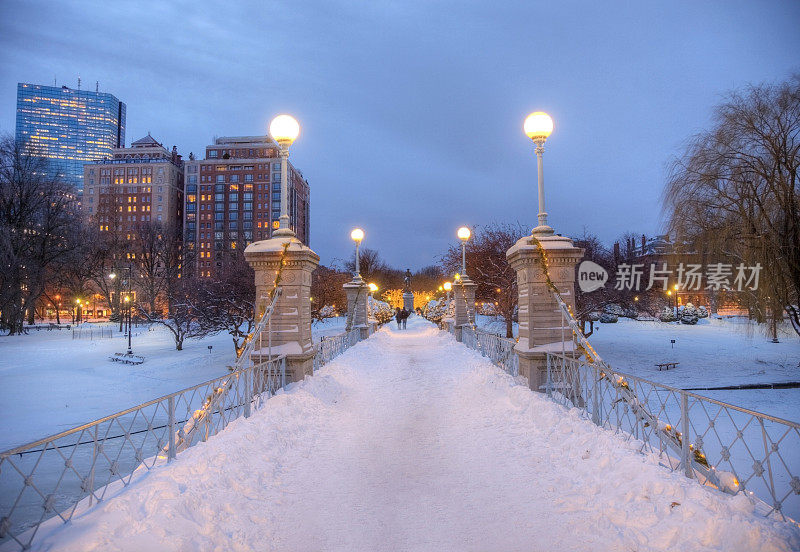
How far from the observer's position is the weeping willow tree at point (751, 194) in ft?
47.4

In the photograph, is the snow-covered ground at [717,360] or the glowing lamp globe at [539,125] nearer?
the glowing lamp globe at [539,125]

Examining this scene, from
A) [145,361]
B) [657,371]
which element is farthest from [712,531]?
[145,361]

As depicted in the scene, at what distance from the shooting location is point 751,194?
49.1ft

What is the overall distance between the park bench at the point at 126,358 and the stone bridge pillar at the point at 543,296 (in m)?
26.0

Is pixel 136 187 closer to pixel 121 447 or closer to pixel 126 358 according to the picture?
pixel 126 358

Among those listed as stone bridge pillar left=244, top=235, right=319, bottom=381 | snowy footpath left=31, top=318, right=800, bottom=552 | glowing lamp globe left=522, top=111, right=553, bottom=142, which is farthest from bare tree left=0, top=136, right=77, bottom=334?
glowing lamp globe left=522, top=111, right=553, bottom=142

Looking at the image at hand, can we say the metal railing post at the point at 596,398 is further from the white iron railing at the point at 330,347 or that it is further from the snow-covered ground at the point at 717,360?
the snow-covered ground at the point at 717,360

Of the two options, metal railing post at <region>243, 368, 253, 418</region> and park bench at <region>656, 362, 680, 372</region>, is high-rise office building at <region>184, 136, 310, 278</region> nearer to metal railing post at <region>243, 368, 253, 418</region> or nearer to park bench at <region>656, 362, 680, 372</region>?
park bench at <region>656, 362, 680, 372</region>

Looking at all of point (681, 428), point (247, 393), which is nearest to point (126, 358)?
point (247, 393)

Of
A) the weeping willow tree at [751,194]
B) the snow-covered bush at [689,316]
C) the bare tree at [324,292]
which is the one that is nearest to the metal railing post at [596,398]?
the weeping willow tree at [751,194]

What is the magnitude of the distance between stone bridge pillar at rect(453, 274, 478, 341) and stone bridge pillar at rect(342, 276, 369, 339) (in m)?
4.89

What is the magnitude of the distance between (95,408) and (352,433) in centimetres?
1493

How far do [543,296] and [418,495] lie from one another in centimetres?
469

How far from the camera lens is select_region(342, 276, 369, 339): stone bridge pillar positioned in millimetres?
21562
